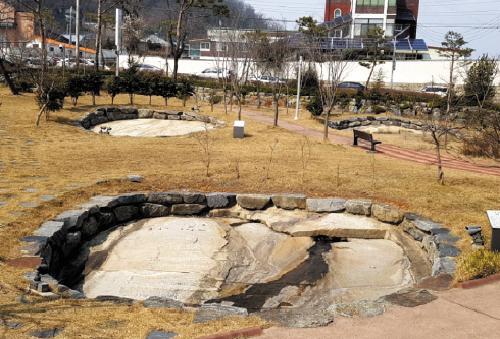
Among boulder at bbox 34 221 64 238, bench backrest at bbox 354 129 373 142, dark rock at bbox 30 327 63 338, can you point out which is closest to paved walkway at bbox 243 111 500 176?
bench backrest at bbox 354 129 373 142

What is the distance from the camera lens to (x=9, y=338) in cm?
416

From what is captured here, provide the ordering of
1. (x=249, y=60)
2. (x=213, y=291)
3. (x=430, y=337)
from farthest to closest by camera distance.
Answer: (x=249, y=60), (x=213, y=291), (x=430, y=337)

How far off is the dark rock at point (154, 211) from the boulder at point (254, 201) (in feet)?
4.30

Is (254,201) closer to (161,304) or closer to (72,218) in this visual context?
(72,218)

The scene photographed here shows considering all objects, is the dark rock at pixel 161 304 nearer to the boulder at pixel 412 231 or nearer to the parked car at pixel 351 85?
the boulder at pixel 412 231

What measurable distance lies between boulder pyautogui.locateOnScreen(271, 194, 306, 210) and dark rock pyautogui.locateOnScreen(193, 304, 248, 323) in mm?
4444

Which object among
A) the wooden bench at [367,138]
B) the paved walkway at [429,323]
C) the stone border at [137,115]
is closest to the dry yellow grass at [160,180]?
the paved walkway at [429,323]

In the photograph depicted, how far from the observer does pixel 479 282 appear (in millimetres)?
5629

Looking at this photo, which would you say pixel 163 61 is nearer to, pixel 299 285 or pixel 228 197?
pixel 228 197

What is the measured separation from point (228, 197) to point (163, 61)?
123 feet

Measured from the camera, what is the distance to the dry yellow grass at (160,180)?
4.72 metres

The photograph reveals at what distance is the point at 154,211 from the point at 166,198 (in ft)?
0.99

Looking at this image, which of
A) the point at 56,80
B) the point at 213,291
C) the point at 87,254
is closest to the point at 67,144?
the point at 56,80

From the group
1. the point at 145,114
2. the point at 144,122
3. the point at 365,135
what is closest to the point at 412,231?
the point at 365,135
